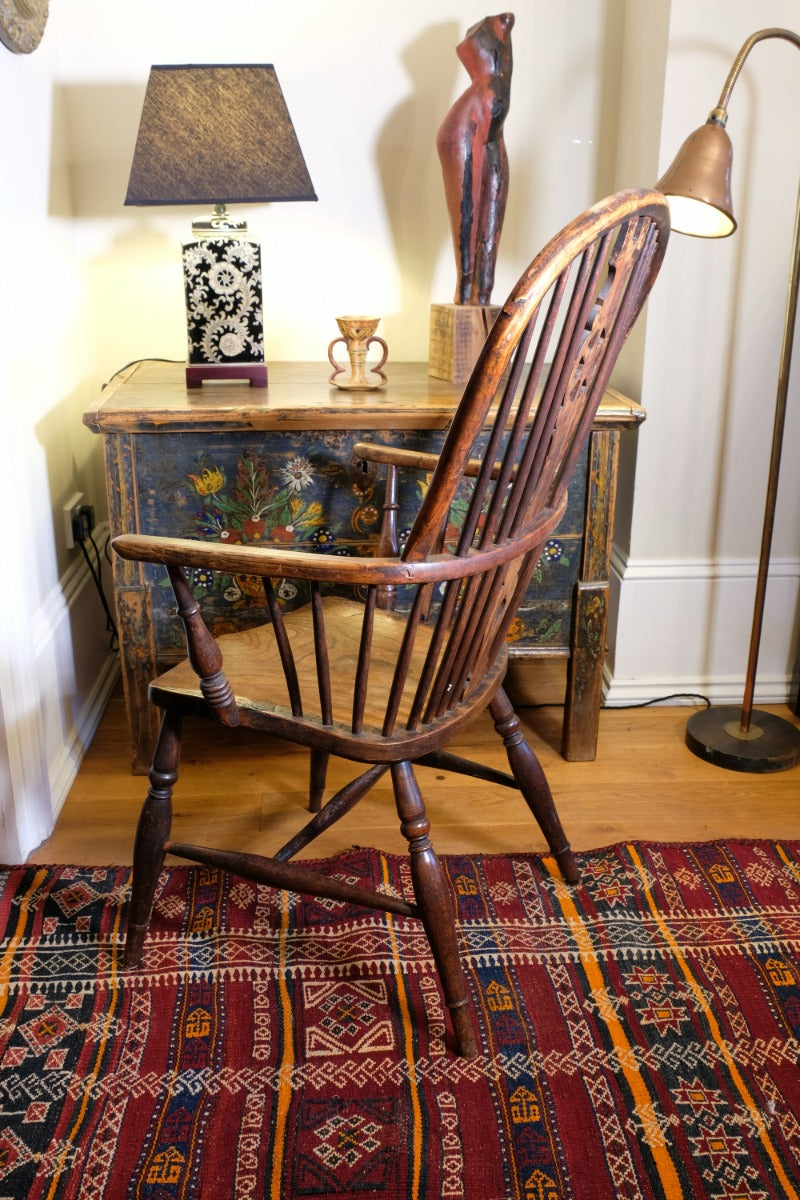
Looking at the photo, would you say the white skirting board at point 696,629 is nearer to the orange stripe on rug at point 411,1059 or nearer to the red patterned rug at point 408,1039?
the red patterned rug at point 408,1039

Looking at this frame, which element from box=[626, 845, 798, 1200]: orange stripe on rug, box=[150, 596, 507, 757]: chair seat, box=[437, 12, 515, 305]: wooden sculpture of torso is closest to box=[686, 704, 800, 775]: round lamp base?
box=[626, 845, 798, 1200]: orange stripe on rug

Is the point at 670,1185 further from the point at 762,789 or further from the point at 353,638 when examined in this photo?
the point at 762,789

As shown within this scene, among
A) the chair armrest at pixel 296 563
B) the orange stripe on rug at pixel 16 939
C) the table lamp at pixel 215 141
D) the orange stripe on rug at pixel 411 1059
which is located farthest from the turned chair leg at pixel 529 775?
the table lamp at pixel 215 141

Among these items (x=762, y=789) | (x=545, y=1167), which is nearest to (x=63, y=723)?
(x=545, y=1167)

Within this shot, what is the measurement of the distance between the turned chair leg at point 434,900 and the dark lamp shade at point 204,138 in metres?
1.23

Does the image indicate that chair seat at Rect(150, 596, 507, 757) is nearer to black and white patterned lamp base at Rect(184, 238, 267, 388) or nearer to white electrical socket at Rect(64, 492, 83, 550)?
black and white patterned lamp base at Rect(184, 238, 267, 388)

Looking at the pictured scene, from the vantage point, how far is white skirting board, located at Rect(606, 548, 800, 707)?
247 cm

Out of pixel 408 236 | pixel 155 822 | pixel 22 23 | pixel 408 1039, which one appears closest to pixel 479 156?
pixel 408 236

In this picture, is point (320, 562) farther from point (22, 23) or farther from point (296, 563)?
point (22, 23)

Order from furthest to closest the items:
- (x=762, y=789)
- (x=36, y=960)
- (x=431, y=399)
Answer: (x=762, y=789), (x=431, y=399), (x=36, y=960)

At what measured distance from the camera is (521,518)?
4.41ft

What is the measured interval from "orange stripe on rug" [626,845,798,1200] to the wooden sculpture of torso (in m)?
1.23

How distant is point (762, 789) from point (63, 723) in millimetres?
1462

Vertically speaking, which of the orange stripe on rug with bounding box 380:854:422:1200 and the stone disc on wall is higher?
the stone disc on wall
